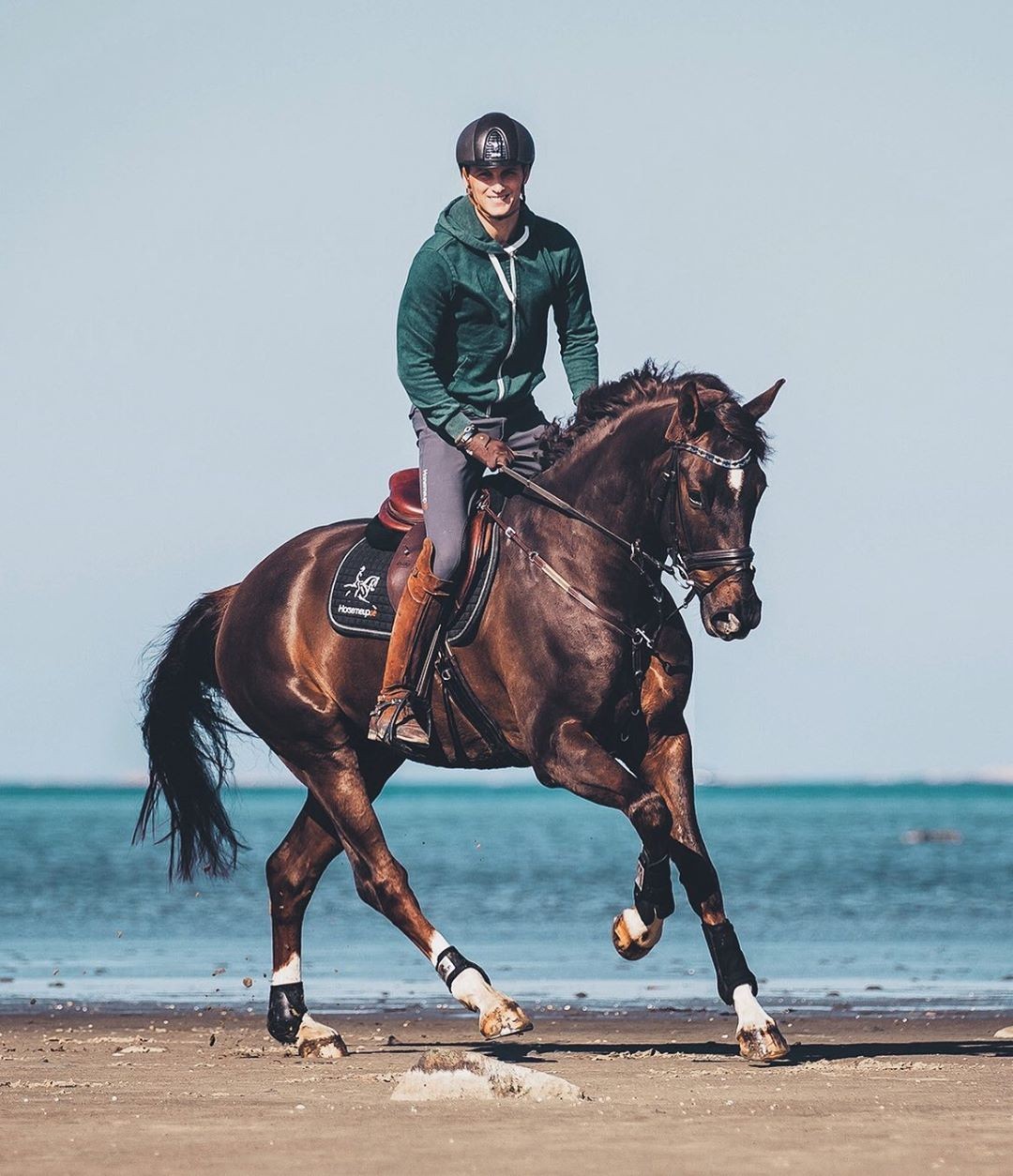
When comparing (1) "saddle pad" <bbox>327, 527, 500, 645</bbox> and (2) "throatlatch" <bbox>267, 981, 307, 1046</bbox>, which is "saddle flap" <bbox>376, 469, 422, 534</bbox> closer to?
(1) "saddle pad" <bbox>327, 527, 500, 645</bbox>

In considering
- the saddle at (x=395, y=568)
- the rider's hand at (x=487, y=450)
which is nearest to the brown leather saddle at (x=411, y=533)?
the saddle at (x=395, y=568)

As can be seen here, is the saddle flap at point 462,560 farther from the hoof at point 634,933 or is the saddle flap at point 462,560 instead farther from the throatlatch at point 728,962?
the throatlatch at point 728,962

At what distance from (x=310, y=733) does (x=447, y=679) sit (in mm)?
1157

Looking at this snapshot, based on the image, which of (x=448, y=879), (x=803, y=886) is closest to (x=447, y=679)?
(x=803, y=886)

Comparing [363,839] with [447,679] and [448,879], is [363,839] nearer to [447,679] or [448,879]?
[447,679]

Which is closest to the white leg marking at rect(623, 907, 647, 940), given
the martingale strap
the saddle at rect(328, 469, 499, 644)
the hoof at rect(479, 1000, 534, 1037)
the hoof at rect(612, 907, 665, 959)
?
the hoof at rect(612, 907, 665, 959)

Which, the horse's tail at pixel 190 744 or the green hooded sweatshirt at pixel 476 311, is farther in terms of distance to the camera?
the horse's tail at pixel 190 744

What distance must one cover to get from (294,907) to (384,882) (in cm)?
105

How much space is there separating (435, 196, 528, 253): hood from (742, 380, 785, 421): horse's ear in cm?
151

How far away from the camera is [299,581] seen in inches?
409

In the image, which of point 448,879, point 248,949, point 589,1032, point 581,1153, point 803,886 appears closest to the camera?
point 581,1153

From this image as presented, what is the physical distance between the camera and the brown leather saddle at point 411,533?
9.37 meters

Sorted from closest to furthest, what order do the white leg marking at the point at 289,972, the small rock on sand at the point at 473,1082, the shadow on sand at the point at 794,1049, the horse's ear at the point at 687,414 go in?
the small rock on sand at the point at 473,1082
the horse's ear at the point at 687,414
the shadow on sand at the point at 794,1049
the white leg marking at the point at 289,972

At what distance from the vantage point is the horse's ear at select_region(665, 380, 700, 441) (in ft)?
28.2
